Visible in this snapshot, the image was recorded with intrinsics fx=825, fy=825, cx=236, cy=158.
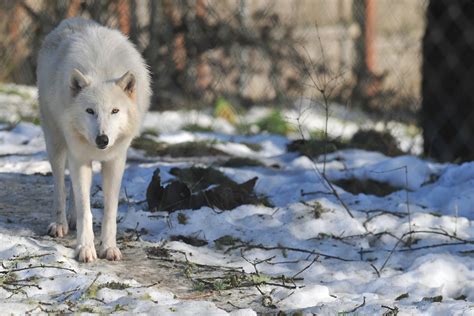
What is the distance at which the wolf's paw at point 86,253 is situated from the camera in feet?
13.5

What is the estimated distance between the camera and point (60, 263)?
388cm

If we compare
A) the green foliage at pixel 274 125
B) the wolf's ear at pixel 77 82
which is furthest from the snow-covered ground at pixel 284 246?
the green foliage at pixel 274 125

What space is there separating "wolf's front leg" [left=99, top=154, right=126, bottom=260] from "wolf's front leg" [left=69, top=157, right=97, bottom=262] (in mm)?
74

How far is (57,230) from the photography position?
4586 millimetres

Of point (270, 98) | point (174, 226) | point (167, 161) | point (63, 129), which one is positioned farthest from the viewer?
point (270, 98)

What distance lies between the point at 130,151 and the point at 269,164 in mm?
1247

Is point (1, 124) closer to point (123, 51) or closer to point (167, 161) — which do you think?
point (167, 161)

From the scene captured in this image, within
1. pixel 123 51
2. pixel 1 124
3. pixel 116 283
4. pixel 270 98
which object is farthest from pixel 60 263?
pixel 270 98

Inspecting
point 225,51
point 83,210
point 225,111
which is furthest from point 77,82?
point 225,51

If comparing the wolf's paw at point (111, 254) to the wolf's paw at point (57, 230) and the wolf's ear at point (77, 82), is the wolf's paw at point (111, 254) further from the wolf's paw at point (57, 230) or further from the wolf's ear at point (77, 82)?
the wolf's ear at point (77, 82)

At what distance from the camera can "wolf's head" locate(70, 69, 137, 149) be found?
404 cm

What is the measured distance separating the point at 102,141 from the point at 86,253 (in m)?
0.58

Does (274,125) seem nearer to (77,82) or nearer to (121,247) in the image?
(121,247)

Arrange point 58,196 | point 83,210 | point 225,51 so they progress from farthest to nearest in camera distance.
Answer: point 225,51
point 58,196
point 83,210
